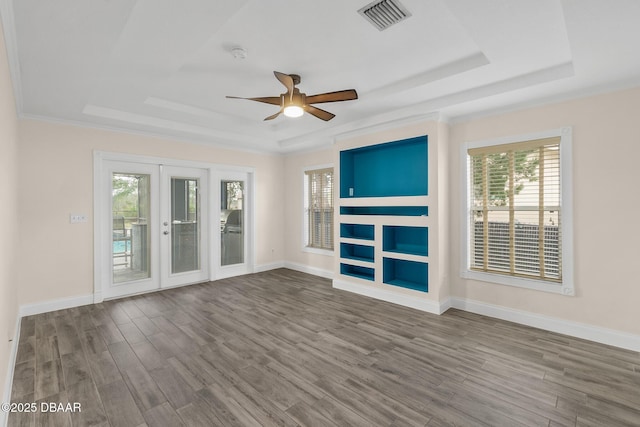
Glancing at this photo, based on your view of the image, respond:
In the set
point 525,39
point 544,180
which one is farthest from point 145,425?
point 544,180

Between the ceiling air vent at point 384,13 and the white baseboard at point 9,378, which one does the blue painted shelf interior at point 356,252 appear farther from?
the white baseboard at point 9,378

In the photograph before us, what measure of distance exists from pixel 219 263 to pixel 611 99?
6.12 meters

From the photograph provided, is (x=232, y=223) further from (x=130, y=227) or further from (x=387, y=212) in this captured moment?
(x=387, y=212)

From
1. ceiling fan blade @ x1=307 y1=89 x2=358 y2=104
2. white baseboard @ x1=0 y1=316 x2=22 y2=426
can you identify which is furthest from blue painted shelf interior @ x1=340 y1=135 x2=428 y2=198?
white baseboard @ x1=0 y1=316 x2=22 y2=426

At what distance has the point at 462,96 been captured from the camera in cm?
364

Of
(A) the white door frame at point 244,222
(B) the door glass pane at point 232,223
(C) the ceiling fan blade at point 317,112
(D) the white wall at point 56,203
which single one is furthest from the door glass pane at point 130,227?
(C) the ceiling fan blade at point 317,112

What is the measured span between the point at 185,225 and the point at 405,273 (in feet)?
12.9

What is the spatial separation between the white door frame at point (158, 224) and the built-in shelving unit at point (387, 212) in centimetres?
217

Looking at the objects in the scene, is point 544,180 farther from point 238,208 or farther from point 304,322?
point 238,208

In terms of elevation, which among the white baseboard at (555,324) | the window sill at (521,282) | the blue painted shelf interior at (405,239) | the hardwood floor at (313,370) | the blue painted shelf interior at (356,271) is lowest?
the hardwood floor at (313,370)

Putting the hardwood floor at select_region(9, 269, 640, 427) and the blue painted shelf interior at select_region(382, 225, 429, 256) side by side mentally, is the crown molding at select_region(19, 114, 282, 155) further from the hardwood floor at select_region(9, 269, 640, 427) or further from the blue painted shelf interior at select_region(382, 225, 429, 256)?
the blue painted shelf interior at select_region(382, 225, 429, 256)

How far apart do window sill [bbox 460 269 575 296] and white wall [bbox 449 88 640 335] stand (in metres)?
0.06

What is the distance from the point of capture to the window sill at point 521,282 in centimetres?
346

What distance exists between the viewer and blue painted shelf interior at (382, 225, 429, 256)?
4.61 meters
